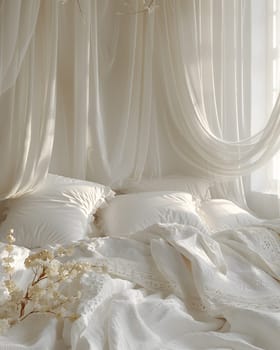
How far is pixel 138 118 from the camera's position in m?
3.70

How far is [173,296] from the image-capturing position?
204 cm

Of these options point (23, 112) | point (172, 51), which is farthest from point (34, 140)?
point (172, 51)

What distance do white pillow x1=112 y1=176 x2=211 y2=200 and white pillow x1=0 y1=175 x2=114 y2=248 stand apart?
1.15ft

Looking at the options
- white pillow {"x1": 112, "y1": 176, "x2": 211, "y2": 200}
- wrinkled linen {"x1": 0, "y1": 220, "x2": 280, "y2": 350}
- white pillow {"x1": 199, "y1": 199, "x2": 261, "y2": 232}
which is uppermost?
white pillow {"x1": 112, "y1": 176, "x2": 211, "y2": 200}

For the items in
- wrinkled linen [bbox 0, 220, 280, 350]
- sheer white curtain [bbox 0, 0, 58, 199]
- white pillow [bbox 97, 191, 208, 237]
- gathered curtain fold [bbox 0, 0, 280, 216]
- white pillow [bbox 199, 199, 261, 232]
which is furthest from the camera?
gathered curtain fold [bbox 0, 0, 280, 216]

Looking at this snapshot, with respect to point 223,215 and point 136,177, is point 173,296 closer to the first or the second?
point 223,215

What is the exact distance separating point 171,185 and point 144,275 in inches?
61.8

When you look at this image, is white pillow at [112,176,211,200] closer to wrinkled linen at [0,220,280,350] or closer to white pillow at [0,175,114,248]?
white pillow at [0,175,114,248]

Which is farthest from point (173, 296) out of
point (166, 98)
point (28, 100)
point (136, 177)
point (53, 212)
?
point (166, 98)

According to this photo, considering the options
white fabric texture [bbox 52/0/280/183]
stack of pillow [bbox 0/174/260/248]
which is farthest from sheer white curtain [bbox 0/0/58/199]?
white fabric texture [bbox 52/0/280/183]

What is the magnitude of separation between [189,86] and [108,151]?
2.15ft

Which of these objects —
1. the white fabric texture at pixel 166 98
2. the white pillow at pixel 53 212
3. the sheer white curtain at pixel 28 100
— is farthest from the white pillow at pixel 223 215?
the sheer white curtain at pixel 28 100

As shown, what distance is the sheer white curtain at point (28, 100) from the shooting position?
112 inches

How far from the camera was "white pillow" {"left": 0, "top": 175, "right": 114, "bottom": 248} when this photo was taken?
296 centimetres
